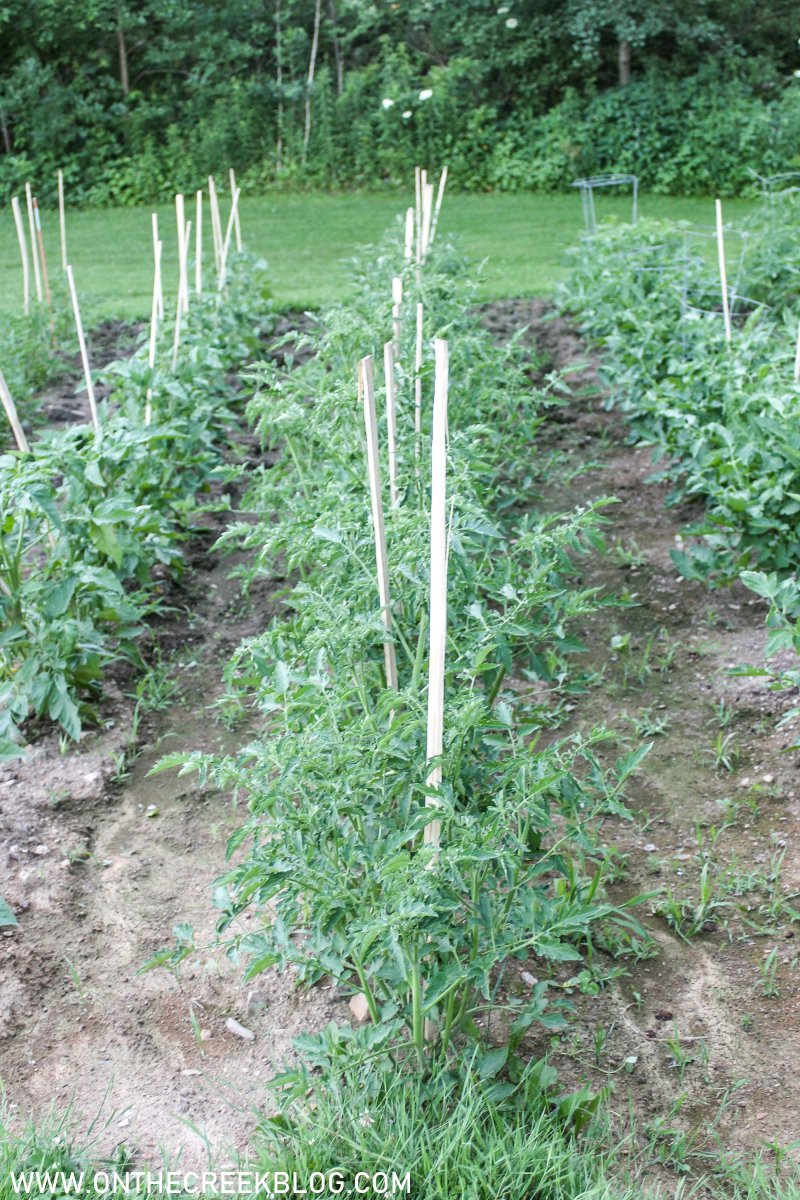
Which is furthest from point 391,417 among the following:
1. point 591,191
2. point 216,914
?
point 591,191

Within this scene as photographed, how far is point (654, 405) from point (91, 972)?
11.3 feet

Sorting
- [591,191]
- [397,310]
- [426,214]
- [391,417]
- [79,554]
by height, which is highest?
[591,191]

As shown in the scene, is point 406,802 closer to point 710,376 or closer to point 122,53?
point 710,376

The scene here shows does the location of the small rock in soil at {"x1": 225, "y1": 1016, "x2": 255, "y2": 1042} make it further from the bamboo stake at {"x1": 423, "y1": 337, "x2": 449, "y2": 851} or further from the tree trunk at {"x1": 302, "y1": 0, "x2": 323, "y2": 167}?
the tree trunk at {"x1": 302, "y1": 0, "x2": 323, "y2": 167}

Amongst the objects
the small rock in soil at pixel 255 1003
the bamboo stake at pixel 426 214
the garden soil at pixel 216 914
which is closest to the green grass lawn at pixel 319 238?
the bamboo stake at pixel 426 214

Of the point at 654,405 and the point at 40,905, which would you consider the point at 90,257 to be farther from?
the point at 40,905

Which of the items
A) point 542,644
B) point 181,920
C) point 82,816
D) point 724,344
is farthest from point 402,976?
point 724,344

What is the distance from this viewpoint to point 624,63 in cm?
1516

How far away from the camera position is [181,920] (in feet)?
10.4

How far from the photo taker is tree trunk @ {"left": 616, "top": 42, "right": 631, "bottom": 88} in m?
15.1

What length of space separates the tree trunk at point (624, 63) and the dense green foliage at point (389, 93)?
3cm

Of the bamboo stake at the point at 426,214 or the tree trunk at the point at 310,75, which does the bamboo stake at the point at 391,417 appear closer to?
the bamboo stake at the point at 426,214

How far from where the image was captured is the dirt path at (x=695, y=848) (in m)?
2.65

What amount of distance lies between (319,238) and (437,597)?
10450 millimetres
